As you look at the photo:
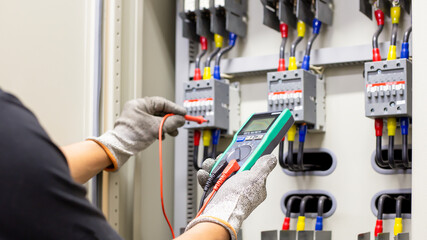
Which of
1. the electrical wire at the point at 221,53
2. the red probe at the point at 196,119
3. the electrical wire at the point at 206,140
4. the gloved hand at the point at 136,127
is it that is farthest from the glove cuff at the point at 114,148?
the electrical wire at the point at 221,53

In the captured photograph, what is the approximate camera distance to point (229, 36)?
1.97 m

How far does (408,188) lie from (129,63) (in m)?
0.93

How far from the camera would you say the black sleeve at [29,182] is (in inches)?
28.2

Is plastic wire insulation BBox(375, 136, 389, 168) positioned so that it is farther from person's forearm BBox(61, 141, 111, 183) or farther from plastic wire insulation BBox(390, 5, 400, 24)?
person's forearm BBox(61, 141, 111, 183)

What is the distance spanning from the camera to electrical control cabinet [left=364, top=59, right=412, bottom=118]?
154 centimetres

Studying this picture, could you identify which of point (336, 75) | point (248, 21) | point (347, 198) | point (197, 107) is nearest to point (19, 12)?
point (197, 107)

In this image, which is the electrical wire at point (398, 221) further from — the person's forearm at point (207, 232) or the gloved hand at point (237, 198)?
the person's forearm at point (207, 232)

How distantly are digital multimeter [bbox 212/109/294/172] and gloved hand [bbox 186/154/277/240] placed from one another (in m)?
0.06

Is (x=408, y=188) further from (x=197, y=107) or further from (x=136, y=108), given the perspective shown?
(x=136, y=108)

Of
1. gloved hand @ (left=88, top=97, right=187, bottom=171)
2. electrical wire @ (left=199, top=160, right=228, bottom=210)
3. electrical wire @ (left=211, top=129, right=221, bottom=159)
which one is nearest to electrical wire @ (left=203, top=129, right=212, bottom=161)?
electrical wire @ (left=211, top=129, right=221, bottom=159)

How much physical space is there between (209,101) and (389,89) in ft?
1.91

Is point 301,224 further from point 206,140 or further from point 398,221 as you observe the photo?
point 206,140

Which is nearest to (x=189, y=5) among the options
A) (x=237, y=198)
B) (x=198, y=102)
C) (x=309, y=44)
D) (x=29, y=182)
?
(x=198, y=102)

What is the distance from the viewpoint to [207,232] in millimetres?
1109
